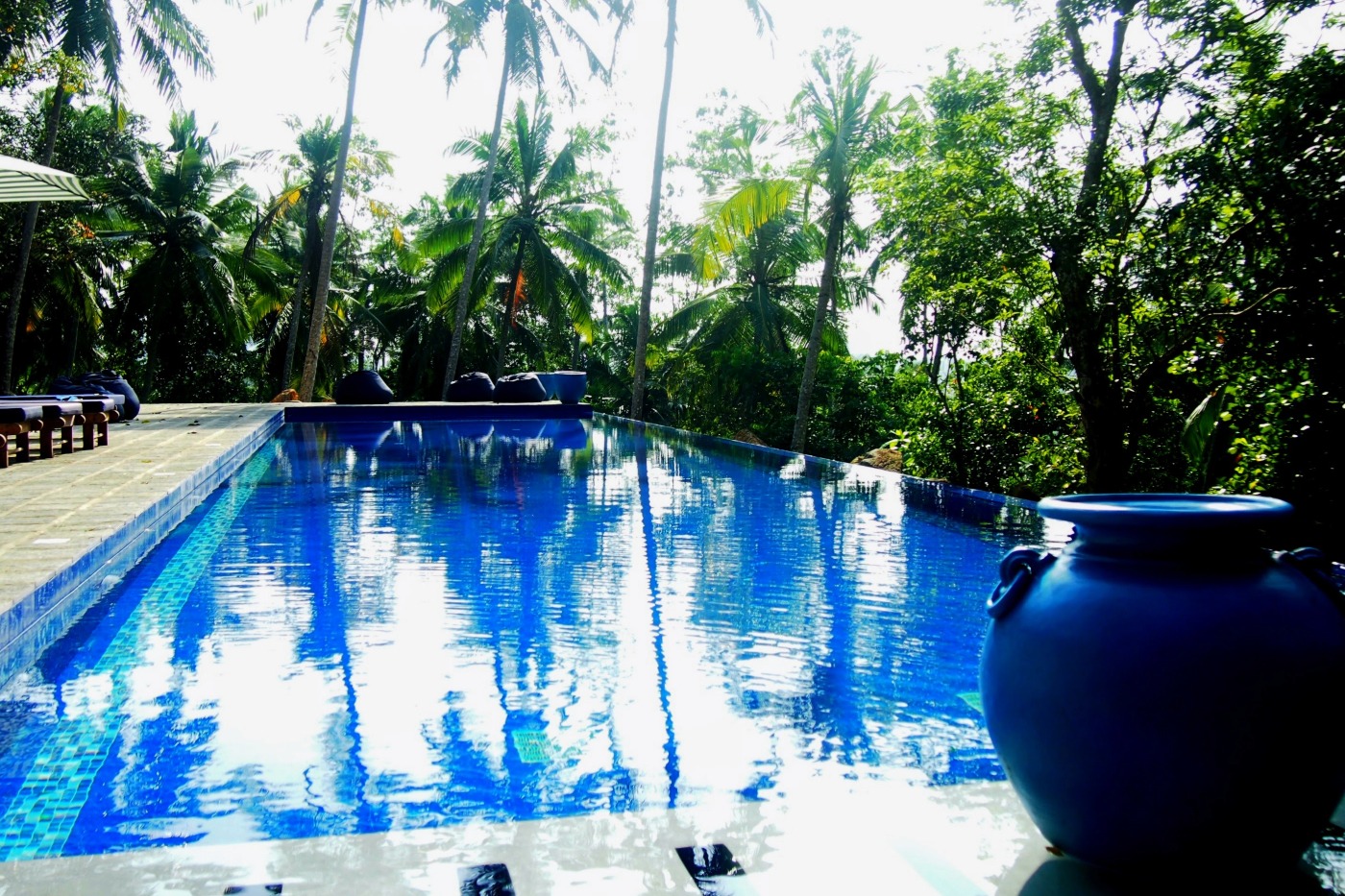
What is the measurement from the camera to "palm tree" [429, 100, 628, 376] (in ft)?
82.0

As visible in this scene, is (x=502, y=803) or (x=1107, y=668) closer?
(x=1107, y=668)

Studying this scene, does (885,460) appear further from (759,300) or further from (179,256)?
(179,256)

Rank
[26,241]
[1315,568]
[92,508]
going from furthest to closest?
[26,241]
[92,508]
[1315,568]

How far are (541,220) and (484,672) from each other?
75.1ft

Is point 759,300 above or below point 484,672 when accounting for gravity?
above

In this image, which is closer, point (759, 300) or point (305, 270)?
point (759, 300)

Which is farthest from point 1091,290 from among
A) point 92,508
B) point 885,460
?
point 92,508

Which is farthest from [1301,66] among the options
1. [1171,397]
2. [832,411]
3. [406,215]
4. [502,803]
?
[406,215]

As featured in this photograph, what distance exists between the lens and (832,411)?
19.2m

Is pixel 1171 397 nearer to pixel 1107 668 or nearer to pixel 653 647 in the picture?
pixel 653 647

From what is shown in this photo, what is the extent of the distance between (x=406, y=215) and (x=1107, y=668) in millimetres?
31453

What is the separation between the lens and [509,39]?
21109 millimetres

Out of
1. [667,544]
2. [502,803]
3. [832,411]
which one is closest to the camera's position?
[502,803]

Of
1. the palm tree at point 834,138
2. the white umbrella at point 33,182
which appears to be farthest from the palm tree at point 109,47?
the palm tree at point 834,138
